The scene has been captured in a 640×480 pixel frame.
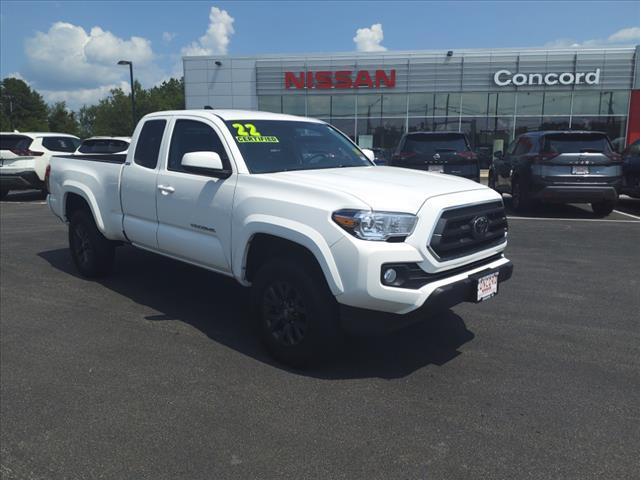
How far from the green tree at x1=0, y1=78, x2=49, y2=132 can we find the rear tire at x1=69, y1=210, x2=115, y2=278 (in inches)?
3483

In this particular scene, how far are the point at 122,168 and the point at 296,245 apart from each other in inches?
107

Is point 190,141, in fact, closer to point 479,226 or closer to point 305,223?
point 305,223

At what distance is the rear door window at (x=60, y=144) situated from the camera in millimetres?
14695

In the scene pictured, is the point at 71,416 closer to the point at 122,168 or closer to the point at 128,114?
the point at 122,168

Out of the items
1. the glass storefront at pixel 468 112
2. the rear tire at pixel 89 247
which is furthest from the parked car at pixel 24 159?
the glass storefront at pixel 468 112

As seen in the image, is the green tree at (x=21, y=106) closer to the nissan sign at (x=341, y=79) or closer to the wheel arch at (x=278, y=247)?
the nissan sign at (x=341, y=79)

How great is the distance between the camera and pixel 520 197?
1103 cm

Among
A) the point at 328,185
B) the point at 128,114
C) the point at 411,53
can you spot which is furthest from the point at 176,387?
the point at 128,114

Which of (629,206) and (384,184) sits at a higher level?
(384,184)

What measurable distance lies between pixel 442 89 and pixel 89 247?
24.2 m

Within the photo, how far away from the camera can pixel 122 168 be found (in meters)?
5.44

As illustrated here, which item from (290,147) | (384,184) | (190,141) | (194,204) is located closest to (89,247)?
(190,141)

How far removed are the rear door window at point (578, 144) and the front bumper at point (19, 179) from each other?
13086 millimetres

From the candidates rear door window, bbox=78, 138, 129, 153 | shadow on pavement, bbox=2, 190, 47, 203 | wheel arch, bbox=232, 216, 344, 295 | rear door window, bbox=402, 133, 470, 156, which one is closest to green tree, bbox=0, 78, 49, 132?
shadow on pavement, bbox=2, 190, 47, 203
